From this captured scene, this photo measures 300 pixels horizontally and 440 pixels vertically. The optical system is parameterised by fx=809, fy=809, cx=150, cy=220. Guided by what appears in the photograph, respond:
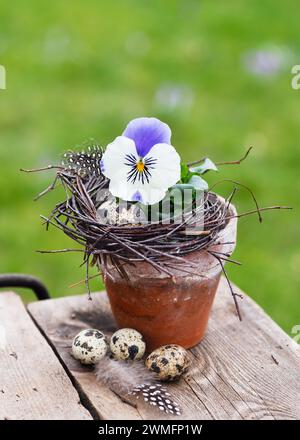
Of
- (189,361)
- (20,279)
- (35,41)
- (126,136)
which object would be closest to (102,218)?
(126,136)

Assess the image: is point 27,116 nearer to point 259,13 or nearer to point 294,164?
point 294,164

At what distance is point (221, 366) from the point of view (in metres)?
1.80

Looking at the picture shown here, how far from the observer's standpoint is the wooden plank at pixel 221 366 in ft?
5.41

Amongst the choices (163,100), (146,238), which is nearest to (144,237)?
(146,238)

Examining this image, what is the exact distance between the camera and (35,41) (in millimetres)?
5215

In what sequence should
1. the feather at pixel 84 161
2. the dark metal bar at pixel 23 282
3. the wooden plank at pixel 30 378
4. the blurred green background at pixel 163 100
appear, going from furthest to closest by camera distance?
the blurred green background at pixel 163 100, the dark metal bar at pixel 23 282, the feather at pixel 84 161, the wooden plank at pixel 30 378

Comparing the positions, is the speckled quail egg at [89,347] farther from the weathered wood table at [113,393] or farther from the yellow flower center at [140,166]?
the yellow flower center at [140,166]

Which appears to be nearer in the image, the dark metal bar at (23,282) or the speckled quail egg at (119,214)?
the speckled quail egg at (119,214)

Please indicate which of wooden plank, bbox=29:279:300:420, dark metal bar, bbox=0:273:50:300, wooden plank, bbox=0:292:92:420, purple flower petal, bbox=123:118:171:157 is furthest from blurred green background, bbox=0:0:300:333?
purple flower petal, bbox=123:118:171:157

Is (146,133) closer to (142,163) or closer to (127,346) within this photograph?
(142,163)

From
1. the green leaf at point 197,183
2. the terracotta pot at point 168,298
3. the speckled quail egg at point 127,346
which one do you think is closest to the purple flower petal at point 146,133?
the green leaf at point 197,183

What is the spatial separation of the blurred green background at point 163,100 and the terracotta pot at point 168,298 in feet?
4.55

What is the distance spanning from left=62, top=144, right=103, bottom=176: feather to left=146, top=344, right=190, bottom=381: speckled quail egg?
0.44 m

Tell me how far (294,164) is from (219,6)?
2100 millimetres
